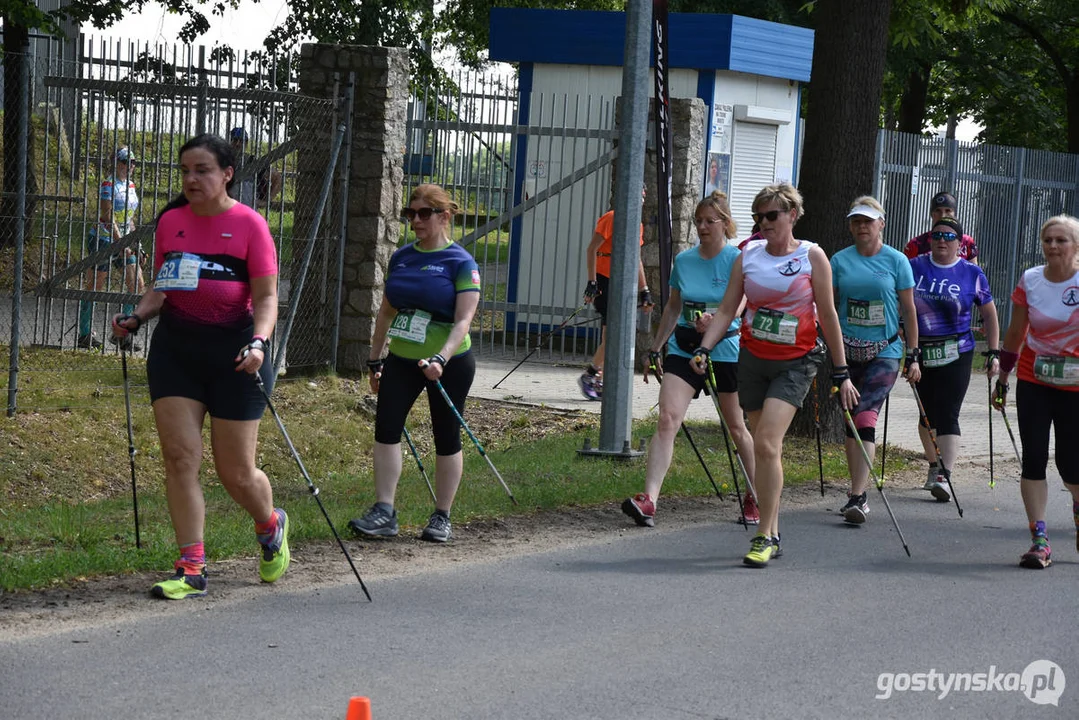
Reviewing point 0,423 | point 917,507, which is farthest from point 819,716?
point 0,423

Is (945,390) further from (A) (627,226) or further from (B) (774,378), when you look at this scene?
(B) (774,378)

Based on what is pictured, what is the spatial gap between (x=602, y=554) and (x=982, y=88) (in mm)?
28938

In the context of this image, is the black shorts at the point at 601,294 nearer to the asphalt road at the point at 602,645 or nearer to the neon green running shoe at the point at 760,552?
the asphalt road at the point at 602,645

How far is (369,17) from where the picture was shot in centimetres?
2753

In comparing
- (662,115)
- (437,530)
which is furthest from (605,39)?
(437,530)

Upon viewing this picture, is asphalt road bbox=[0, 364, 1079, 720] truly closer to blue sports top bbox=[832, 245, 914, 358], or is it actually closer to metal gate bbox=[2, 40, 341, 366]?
blue sports top bbox=[832, 245, 914, 358]

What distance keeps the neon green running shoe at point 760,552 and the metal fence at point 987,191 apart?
11.7 meters

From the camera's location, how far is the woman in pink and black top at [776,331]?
8.04 metres

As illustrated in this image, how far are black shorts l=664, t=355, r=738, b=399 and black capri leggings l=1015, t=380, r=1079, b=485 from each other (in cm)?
163

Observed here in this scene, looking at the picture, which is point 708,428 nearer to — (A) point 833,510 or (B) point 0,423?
(A) point 833,510

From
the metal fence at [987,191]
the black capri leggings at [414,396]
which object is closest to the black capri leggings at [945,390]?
the black capri leggings at [414,396]

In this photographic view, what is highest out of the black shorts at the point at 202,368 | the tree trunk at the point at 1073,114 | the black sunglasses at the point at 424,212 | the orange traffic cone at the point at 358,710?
the tree trunk at the point at 1073,114

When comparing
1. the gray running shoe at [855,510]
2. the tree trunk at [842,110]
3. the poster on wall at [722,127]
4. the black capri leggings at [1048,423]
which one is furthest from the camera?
the poster on wall at [722,127]

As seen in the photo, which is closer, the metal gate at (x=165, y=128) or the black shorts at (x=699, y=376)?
the black shorts at (x=699, y=376)
